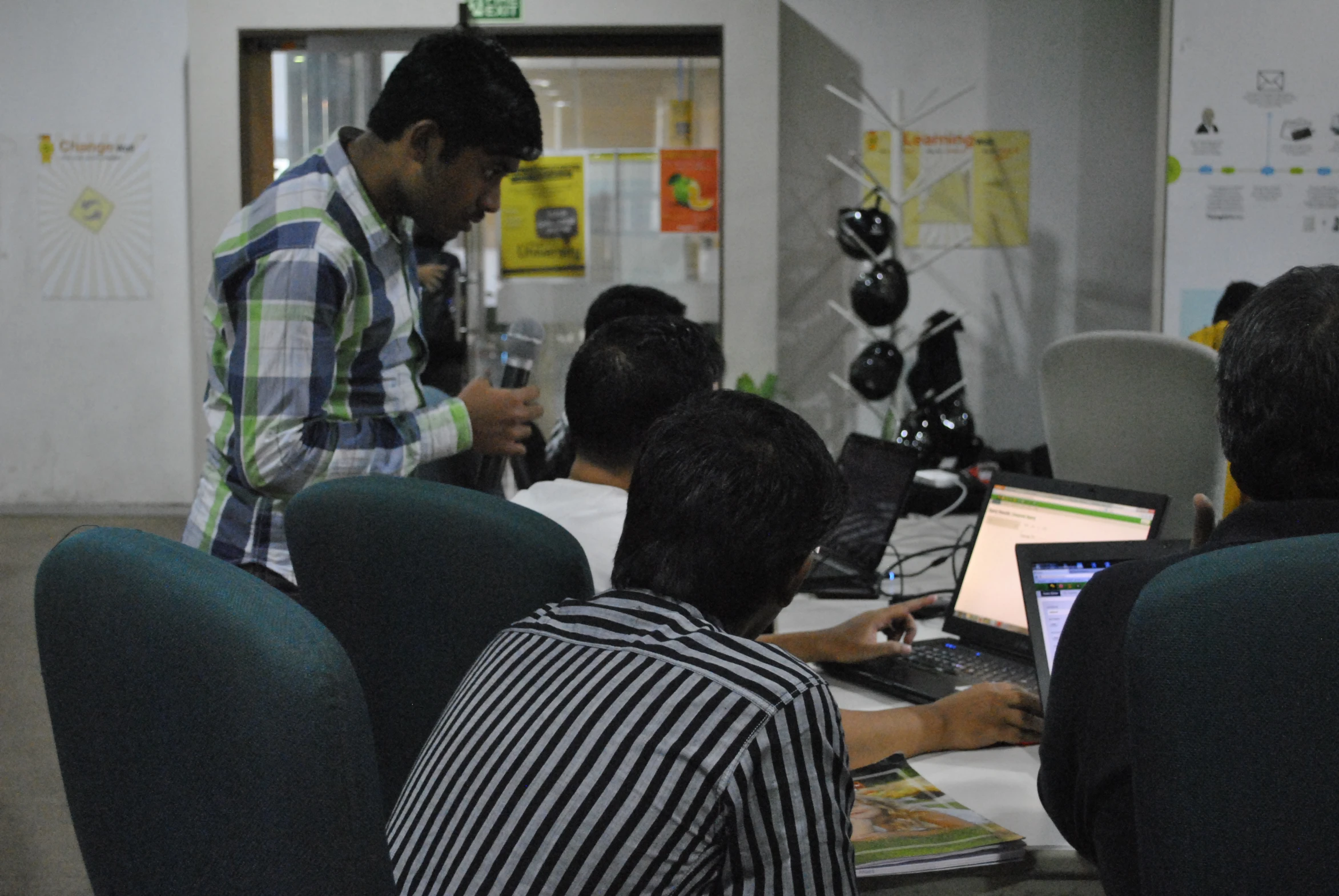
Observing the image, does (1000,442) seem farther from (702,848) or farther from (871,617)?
(702,848)

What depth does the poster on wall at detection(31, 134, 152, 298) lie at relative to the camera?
17.5 ft

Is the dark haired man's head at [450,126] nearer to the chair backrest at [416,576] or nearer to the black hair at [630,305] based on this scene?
the chair backrest at [416,576]

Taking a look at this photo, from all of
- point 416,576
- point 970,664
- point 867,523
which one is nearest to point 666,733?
point 416,576

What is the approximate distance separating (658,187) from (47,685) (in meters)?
4.48

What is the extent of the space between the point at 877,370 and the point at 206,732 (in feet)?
13.2

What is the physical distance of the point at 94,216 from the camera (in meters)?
5.37

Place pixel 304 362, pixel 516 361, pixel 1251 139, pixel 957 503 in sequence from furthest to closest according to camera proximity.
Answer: pixel 1251 139, pixel 957 503, pixel 516 361, pixel 304 362

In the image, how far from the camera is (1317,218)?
4.36 metres

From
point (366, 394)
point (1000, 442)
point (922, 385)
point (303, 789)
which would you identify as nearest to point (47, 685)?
point (303, 789)

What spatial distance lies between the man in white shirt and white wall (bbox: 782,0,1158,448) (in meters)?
3.56

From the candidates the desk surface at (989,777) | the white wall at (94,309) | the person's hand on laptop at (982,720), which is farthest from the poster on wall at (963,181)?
the person's hand on laptop at (982,720)

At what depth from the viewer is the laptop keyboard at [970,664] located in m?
1.66

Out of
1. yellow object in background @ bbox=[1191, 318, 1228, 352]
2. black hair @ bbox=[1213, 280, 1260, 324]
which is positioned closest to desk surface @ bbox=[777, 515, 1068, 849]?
yellow object in background @ bbox=[1191, 318, 1228, 352]

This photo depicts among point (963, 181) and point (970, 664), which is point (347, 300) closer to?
point (970, 664)
